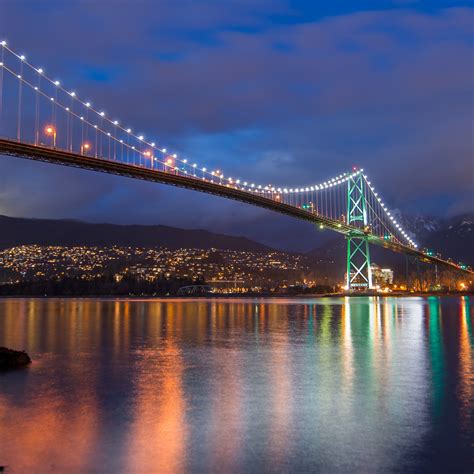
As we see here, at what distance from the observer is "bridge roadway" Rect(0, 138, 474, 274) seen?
27.2 meters

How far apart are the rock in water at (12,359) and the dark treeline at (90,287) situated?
284 ft

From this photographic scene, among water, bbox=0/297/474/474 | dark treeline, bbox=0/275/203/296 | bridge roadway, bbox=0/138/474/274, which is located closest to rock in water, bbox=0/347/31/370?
water, bbox=0/297/474/474

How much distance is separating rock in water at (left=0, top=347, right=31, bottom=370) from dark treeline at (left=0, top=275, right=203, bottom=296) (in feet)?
284

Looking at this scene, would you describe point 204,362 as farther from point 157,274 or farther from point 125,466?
point 157,274

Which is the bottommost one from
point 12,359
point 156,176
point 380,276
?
point 12,359

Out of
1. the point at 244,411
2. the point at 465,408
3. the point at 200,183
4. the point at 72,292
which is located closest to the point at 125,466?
the point at 244,411

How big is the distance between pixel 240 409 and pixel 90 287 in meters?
96.1

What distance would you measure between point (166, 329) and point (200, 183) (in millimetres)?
20455

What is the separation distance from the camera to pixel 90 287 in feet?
330

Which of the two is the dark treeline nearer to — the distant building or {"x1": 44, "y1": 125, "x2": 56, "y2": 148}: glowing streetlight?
the distant building

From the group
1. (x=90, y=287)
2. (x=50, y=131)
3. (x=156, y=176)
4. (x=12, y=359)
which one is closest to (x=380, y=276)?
(x=90, y=287)

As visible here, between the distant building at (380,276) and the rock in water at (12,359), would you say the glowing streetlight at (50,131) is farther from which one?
the distant building at (380,276)

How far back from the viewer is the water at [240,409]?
5.95 m

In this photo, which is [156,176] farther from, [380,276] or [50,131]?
[380,276]
